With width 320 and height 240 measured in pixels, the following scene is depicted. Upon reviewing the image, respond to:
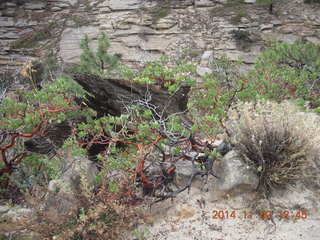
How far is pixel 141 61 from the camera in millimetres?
11016

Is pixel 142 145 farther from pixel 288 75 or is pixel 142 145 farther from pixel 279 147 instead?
pixel 288 75

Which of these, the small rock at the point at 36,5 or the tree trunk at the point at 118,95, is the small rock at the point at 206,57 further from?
the small rock at the point at 36,5

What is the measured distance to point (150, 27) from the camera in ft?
39.2

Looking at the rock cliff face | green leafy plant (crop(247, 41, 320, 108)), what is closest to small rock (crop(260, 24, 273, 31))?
the rock cliff face

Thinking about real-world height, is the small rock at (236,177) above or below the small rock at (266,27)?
above

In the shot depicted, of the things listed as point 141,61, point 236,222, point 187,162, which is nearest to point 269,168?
point 236,222

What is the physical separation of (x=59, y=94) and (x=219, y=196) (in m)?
2.58

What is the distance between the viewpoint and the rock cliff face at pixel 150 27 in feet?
35.6

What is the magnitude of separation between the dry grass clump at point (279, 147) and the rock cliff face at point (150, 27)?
736 centimetres

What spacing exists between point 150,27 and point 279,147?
999 centimetres

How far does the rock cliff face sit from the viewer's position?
10.9 m

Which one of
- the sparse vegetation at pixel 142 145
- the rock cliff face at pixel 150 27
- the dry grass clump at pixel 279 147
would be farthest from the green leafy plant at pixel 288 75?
the rock cliff face at pixel 150 27

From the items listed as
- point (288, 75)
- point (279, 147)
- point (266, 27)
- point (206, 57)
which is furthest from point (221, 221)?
point (266, 27)

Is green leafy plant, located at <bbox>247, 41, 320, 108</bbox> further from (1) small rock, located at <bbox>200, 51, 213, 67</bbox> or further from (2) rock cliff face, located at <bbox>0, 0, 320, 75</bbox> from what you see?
(2) rock cliff face, located at <bbox>0, 0, 320, 75</bbox>
